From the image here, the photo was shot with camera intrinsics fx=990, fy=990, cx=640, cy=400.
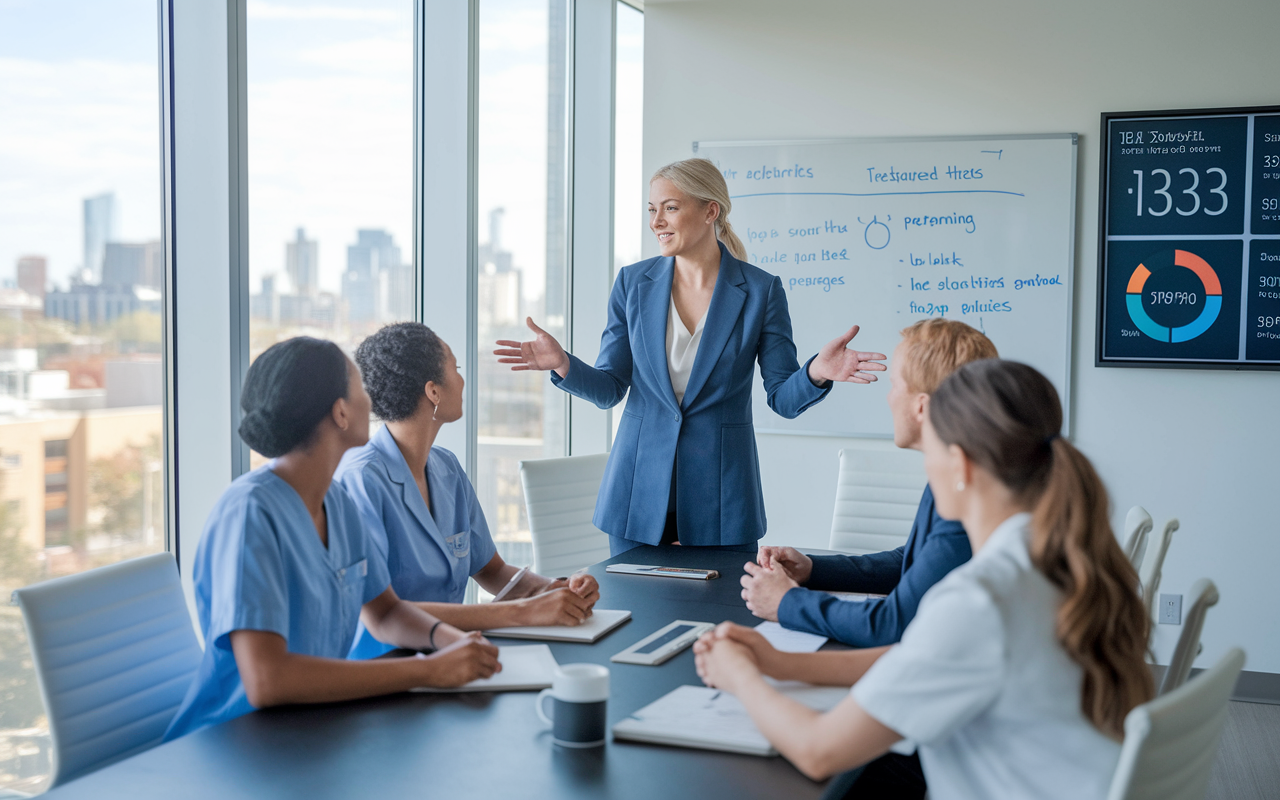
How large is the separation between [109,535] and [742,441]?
4.99 feet

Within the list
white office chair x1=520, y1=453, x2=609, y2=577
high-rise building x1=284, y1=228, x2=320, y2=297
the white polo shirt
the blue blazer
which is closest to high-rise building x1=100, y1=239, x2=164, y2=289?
high-rise building x1=284, y1=228, x2=320, y2=297

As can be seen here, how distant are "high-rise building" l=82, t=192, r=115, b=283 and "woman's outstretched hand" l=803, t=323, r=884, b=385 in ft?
5.39

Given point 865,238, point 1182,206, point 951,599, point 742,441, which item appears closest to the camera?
point 951,599

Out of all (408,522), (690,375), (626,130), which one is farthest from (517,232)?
(408,522)

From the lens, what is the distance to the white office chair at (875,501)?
3209 mm

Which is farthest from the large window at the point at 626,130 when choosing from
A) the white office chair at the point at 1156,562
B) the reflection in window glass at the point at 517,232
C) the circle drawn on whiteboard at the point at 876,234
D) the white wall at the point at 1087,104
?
the white office chair at the point at 1156,562

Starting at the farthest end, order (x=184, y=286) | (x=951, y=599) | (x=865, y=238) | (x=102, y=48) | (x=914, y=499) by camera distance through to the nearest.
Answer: (x=865, y=238) → (x=914, y=499) → (x=184, y=286) → (x=102, y=48) → (x=951, y=599)

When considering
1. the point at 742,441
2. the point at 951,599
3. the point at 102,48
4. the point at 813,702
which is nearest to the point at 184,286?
the point at 102,48

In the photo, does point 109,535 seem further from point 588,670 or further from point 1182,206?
point 1182,206

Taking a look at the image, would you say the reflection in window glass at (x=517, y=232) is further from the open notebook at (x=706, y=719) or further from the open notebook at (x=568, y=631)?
the open notebook at (x=706, y=719)

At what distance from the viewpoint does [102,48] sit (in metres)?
2.09

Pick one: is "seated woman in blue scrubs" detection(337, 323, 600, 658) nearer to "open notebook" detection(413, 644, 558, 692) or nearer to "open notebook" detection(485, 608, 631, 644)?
"open notebook" detection(485, 608, 631, 644)

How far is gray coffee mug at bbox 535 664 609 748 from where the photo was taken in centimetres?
121

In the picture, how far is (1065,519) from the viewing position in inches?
43.3
